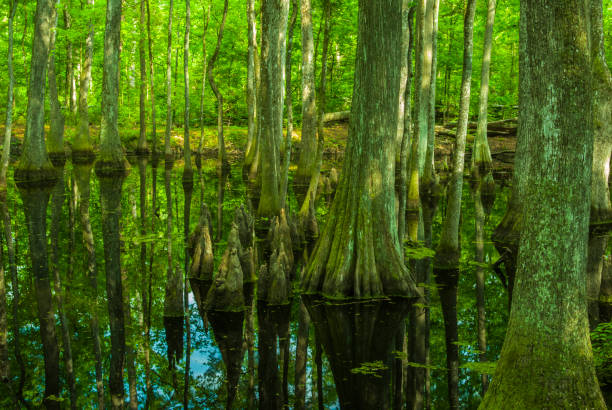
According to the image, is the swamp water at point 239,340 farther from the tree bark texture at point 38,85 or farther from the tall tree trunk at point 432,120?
the tree bark texture at point 38,85

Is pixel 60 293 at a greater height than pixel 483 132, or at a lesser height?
lesser

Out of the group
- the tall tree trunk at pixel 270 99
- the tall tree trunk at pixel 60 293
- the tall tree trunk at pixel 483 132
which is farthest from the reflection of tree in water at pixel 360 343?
the tall tree trunk at pixel 483 132

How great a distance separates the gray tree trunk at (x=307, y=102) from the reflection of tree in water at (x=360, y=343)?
1070 centimetres

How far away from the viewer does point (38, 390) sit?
532 centimetres

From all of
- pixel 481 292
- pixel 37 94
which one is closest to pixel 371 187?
pixel 481 292

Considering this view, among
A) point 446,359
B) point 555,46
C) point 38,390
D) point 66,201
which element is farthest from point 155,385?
point 66,201

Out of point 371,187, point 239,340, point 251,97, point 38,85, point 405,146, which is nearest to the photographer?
point 239,340

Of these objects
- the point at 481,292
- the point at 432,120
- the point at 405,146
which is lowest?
the point at 481,292

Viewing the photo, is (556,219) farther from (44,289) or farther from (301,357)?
(44,289)

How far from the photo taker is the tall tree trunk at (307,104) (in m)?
16.5

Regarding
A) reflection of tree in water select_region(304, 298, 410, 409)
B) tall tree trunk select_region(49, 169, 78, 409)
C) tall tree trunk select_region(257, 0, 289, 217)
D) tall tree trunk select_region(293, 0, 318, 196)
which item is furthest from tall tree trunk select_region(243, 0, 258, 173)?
reflection of tree in water select_region(304, 298, 410, 409)

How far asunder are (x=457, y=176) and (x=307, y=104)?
1036cm

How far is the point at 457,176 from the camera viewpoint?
30.2 ft

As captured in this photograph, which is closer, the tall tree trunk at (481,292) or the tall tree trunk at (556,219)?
the tall tree trunk at (556,219)
